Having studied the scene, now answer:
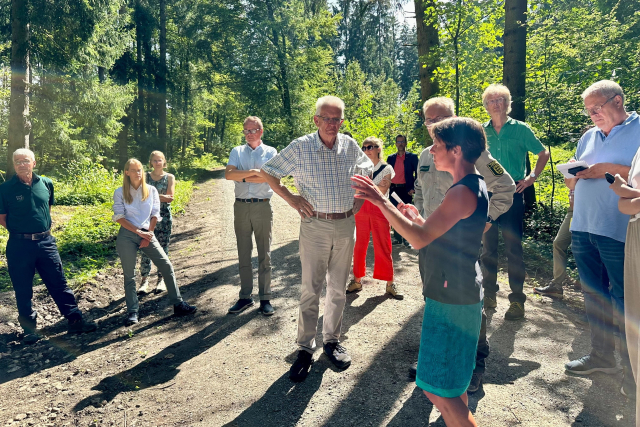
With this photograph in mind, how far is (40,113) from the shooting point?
15.6 m

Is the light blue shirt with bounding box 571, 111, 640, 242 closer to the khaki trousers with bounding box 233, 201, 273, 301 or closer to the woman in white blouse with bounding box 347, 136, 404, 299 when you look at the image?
the woman in white blouse with bounding box 347, 136, 404, 299

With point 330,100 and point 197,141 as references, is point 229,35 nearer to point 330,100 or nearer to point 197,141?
point 197,141

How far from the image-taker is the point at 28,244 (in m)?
5.23

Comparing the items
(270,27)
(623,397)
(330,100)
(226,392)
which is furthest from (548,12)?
(270,27)

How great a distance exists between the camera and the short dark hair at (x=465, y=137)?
2.29 m

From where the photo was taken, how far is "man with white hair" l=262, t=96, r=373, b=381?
379 cm

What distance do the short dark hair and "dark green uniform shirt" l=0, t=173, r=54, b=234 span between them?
5158 mm

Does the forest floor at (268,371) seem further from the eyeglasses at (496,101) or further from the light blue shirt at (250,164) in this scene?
the eyeglasses at (496,101)

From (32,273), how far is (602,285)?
20.8 ft

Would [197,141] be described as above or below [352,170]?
above

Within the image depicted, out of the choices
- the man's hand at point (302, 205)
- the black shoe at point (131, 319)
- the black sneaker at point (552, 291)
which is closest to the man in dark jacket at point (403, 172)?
the black sneaker at point (552, 291)

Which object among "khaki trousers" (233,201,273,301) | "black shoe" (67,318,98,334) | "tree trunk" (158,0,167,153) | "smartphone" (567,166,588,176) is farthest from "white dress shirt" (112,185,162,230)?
"tree trunk" (158,0,167,153)

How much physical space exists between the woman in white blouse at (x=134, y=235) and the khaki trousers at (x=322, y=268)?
242 centimetres

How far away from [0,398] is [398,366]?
147 inches
